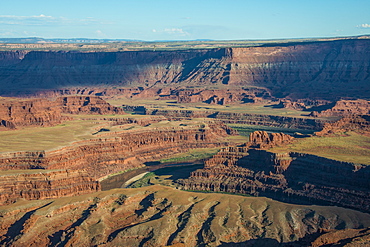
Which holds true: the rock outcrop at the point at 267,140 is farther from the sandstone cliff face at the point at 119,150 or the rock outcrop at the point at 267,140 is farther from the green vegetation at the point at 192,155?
the sandstone cliff face at the point at 119,150

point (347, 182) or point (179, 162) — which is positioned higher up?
point (347, 182)

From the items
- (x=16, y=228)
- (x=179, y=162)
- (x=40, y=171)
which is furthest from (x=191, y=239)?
(x=179, y=162)

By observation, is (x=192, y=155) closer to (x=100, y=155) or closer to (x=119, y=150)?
(x=119, y=150)

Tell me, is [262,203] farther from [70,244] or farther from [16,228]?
[16,228]

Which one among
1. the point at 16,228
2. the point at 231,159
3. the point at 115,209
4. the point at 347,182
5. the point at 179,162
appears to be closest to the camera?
the point at 16,228

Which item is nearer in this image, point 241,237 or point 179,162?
point 241,237

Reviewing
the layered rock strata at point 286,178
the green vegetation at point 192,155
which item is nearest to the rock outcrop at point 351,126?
the layered rock strata at point 286,178

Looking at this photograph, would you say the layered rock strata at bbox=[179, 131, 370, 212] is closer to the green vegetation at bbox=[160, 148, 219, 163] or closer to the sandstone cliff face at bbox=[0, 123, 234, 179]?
the sandstone cliff face at bbox=[0, 123, 234, 179]
